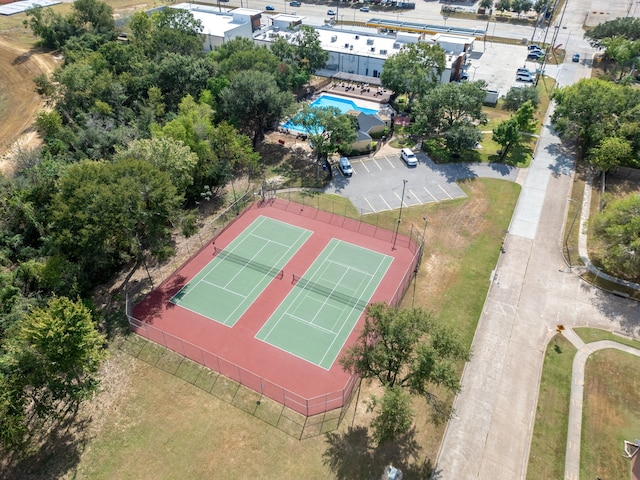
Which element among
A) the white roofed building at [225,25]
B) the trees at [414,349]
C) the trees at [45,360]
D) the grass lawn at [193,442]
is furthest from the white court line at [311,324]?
the white roofed building at [225,25]

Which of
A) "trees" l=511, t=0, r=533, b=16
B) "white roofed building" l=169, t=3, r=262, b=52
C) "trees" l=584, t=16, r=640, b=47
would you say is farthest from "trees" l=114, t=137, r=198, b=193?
"trees" l=511, t=0, r=533, b=16

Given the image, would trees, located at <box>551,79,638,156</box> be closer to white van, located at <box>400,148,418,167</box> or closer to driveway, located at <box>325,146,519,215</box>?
driveway, located at <box>325,146,519,215</box>

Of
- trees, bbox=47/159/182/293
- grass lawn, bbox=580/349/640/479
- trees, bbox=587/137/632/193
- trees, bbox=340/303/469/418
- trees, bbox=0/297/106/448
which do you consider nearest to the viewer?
trees, bbox=340/303/469/418

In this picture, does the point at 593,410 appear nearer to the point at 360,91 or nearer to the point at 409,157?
the point at 409,157

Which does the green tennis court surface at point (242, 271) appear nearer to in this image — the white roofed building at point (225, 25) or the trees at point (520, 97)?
the trees at point (520, 97)

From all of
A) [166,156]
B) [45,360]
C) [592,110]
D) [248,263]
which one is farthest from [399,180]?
[45,360]

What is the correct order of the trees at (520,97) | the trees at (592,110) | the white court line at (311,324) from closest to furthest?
the white court line at (311,324), the trees at (592,110), the trees at (520,97)
